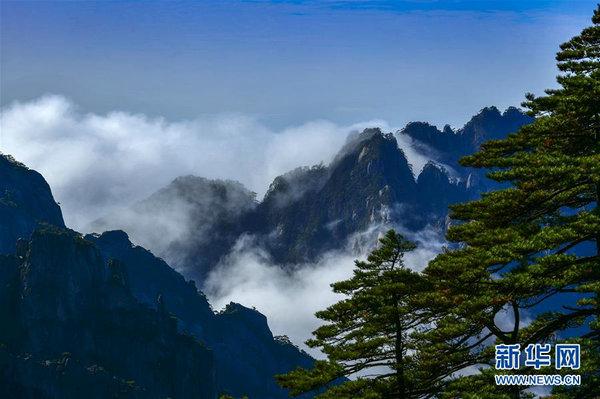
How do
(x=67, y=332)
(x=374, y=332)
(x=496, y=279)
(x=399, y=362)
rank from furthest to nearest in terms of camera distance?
(x=67, y=332), (x=374, y=332), (x=399, y=362), (x=496, y=279)

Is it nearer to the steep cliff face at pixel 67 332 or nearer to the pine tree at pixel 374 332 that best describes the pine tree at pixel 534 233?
the pine tree at pixel 374 332

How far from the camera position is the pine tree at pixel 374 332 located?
25.3m

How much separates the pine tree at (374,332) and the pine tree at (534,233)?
1359mm

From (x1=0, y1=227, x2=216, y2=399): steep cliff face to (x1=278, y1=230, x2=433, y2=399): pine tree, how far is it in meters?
158

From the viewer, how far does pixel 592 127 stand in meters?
23.5

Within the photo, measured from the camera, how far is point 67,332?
607ft

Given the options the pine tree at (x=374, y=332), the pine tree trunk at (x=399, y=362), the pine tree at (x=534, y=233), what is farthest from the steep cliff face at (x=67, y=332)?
the pine tree at (x=534, y=233)

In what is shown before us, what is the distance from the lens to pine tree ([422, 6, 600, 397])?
68.9 feet

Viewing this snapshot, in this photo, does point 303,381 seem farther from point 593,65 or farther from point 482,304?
point 593,65

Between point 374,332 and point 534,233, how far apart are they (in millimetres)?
8213

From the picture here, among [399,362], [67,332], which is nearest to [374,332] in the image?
[399,362]

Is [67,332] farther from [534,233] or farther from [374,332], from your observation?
[534,233]

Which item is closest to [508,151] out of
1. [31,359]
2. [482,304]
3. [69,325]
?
[482,304]

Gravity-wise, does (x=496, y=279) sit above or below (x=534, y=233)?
below
